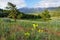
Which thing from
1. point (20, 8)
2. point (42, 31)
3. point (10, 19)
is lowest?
point (42, 31)

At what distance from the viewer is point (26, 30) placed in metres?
2.60

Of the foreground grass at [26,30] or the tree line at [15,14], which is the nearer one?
the foreground grass at [26,30]

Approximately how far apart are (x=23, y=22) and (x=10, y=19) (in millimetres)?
209

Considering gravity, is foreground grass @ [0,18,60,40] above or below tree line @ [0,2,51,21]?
below

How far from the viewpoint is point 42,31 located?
2.57 metres

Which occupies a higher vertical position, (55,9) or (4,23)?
(55,9)

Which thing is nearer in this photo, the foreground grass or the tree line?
the foreground grass

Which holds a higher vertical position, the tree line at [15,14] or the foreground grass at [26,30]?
the tree line at [15,14]

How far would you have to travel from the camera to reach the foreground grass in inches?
98.5

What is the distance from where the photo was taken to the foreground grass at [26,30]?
250cm

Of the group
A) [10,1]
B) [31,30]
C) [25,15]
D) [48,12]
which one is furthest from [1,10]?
[48,12]

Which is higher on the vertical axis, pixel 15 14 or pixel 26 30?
pixel 15 14

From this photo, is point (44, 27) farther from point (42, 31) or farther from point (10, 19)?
point (10, 19)

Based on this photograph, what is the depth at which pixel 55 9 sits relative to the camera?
2.66 m
